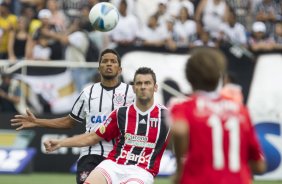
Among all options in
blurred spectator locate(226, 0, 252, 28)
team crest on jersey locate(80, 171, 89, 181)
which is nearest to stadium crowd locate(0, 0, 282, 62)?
blurred spectator locate(226, 0, 252, 28)

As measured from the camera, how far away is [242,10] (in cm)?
2025

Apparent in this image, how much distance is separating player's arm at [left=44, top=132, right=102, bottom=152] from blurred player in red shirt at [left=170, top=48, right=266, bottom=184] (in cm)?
275

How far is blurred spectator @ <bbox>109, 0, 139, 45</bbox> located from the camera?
18.3 m

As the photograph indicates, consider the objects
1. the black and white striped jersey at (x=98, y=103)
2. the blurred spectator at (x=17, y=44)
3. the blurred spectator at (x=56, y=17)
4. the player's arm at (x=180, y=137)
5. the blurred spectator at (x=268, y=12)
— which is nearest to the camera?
the player's arm at (x=180, y=137)

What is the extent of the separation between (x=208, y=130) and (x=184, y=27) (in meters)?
13.5

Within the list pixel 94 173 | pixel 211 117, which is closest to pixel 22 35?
pixel 94 173

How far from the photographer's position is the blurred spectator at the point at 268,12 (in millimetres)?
19328

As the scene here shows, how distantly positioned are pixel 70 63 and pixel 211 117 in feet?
40.8

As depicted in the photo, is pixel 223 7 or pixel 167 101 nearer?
pixel 167 101

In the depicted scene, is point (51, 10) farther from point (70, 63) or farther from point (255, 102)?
point (255, 102)

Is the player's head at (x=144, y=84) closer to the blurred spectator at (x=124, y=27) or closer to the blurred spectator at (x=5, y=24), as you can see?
the blurred spectator at (x=124, y=27)

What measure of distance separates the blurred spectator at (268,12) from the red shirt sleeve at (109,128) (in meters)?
10.7

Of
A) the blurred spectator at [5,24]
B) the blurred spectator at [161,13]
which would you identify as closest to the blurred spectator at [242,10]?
the blurred spectator at [161,13]

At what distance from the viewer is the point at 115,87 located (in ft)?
32.4
